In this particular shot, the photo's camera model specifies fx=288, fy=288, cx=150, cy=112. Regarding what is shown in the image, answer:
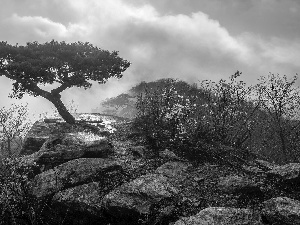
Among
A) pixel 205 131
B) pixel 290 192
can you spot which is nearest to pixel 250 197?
pixel 290 192

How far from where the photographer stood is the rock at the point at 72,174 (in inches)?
448

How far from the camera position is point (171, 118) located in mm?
15938

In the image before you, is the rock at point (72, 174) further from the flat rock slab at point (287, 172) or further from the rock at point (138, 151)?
the flat rock slab at point (287, 172)

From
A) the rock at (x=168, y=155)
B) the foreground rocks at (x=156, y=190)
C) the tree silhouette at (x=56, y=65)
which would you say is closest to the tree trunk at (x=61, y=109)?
the tree silhouette at (x=56, y=65)

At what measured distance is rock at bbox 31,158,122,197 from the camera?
37.3 ft

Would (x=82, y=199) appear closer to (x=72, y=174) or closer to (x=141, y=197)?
(x=72, y=174)

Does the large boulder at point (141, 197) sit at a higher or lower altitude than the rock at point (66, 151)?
lower

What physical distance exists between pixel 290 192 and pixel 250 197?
56.3 inches

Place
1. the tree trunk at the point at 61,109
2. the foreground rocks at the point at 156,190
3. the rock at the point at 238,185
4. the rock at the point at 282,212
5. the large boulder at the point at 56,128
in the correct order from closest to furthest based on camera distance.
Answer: the rock at the point at 282,212 < the foreground rocks at the point at 156,190 < the rock at the point at 238,185 < the large boulder at the point at 56,128 < the tree trunk at the point at 61,109

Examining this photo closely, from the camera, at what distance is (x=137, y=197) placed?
986 cm

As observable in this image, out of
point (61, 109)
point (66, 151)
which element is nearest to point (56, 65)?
point (61, 109)

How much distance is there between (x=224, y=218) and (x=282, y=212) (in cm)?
156

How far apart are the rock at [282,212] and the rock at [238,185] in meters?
1.61

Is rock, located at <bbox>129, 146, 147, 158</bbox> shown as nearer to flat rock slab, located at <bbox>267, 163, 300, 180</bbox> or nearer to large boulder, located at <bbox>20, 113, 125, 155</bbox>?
flat rock slab, located at <bbox>267, 163, 300, 180</bbox>
